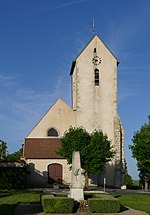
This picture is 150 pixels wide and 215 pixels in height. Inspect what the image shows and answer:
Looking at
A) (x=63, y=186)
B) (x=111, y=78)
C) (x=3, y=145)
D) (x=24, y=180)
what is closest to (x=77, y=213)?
(x=24, y=180)

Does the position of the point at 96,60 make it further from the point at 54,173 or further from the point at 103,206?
the point at 103,206

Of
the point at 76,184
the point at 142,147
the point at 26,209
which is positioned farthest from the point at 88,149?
the point at 26,209

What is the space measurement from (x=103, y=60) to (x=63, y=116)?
325 inches

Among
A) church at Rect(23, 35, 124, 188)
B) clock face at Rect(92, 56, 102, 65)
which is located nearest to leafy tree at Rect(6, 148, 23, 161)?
church at Rect(23, 35, 124, 188)

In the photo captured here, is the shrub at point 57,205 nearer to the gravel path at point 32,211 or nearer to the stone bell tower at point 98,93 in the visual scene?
the gravel path at point 32,211

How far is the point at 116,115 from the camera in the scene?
4541 cm

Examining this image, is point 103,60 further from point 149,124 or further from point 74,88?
point 149,124

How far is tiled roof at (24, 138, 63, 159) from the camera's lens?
42.4 m

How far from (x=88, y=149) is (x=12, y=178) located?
772 cm

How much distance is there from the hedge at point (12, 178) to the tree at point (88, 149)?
4610mm

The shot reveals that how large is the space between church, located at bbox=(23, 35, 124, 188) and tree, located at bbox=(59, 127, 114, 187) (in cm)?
461

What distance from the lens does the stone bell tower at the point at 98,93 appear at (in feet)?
148

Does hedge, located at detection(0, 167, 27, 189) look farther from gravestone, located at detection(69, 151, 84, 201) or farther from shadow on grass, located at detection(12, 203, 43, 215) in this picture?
gravestone, located at detection(69, 151, 84, 201)

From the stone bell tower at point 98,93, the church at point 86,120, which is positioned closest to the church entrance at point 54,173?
the church at point 86,120
